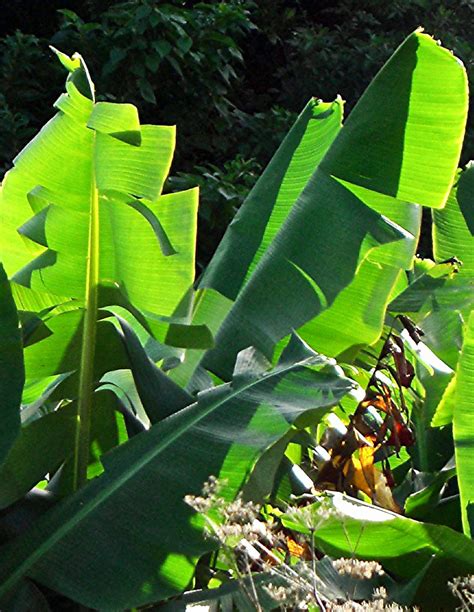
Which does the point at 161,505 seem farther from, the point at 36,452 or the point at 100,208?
the point at 100,208

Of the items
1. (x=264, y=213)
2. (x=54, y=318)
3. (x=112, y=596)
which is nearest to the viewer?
(x=112, y=596)

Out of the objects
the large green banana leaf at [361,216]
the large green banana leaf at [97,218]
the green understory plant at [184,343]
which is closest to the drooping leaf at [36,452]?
the green understory plant at [184,343]

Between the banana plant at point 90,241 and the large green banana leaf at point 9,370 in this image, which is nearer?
the large green banana leaf at point 9,370

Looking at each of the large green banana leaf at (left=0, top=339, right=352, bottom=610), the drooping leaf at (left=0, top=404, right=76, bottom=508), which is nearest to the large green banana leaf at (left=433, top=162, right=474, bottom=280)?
the large green banana leaf at (left=0, top=339, right=352, bottom=610)

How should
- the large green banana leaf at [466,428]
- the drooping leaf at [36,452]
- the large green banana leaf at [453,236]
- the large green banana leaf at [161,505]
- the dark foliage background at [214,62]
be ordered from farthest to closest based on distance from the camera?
A: 1. the dark foliage background at [214,62]
2. the large green banana leaf at [453,236]
3. the large green banana leaf at [466,428]
4. the drooping leaf at [36,452]
5. the large green banana leaf at [161,505]

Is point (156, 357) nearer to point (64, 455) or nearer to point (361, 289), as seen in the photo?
point (64, 455)

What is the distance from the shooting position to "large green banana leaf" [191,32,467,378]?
2.47 metres

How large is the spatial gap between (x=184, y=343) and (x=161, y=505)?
1.18 ft

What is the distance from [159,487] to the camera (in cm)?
213

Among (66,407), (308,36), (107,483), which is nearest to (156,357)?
(66,407)

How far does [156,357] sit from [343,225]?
0.55 metres

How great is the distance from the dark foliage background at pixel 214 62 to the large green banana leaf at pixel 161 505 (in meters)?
4.14

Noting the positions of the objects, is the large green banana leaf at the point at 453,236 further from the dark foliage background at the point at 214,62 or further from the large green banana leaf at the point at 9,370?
the dark foliage background at the point at 214,62

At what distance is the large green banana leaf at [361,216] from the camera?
2.47 m
